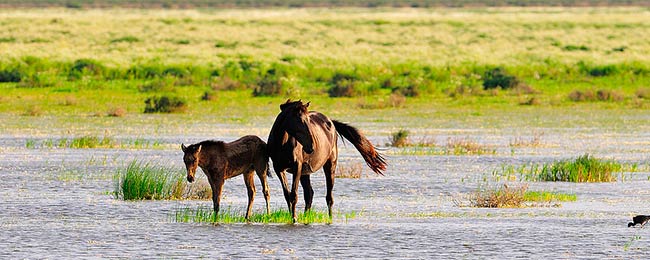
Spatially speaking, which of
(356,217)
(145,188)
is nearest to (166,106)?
(145,188)

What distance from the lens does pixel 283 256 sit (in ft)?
43.4

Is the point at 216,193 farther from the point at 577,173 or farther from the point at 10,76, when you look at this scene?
the point at 10,76

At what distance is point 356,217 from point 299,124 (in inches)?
71.0

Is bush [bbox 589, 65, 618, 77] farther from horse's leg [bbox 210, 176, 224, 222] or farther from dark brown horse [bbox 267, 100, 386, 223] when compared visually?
horse's leg [bbox 210, 176, 224, 222]

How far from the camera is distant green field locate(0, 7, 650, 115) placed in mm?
48688

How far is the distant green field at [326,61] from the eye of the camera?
160 feet

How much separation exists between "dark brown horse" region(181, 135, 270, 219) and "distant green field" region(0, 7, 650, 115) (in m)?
24.0

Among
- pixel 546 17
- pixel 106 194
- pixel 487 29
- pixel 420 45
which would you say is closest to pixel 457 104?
pixel 106 194

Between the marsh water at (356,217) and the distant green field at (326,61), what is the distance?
53.4 feet

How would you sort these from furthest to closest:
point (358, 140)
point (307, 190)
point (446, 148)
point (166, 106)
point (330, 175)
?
point (166, 106)
point (446, 148)
point (358, 140)
point (330, 175)
point (307, 190)

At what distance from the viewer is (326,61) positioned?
7112 centimetres

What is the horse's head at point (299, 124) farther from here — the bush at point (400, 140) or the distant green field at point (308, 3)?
the distant green field at point (308, 3)

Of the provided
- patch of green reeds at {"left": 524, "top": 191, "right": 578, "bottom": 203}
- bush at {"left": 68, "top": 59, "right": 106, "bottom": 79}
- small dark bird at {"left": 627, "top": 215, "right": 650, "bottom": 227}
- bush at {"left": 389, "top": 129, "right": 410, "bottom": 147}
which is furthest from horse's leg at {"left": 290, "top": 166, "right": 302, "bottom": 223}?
bush at {"left": 68, "top": 59, "right": 106, "bottom": 79}

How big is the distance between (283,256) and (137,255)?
1.37 meters
